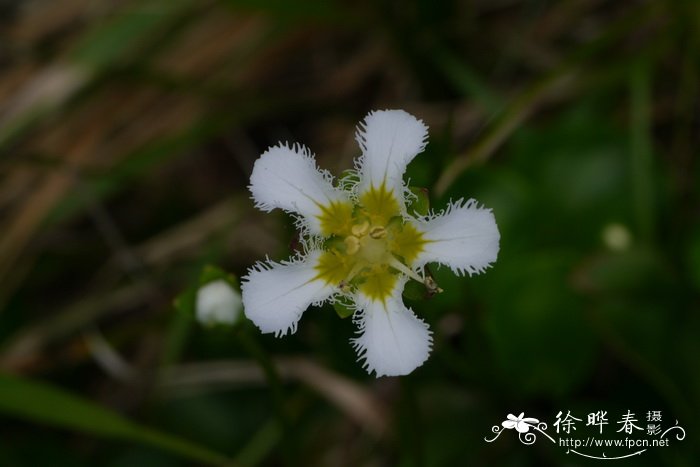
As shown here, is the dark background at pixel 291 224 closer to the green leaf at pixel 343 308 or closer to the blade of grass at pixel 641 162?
the blade of grass at pixel 641 162

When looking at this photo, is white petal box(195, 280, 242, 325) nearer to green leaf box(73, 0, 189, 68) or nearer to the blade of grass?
the blade of grass

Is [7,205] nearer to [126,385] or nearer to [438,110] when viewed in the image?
[126,385]

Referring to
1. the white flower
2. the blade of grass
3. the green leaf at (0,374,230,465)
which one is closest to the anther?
the white flower

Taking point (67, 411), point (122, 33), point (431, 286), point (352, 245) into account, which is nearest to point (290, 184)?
point (352, 245)

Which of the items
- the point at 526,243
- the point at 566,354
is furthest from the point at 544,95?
the point at 566,354

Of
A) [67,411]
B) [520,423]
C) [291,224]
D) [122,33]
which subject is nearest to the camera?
[291,224]

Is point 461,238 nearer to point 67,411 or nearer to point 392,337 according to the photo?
point 392,337
